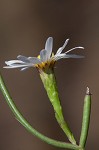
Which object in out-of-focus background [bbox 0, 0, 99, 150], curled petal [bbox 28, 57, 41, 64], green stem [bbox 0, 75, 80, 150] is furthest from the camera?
out-of-focus background [bbox 0, 0, 99, 150]

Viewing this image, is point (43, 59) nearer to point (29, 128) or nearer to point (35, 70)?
point (29, 128)

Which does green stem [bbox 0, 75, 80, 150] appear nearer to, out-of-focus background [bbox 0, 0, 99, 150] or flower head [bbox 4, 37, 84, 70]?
flower head [bbox 4, 37, 84, 70]

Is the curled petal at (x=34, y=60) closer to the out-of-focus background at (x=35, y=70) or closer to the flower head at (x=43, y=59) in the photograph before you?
the flower head at (x=43, y=59)

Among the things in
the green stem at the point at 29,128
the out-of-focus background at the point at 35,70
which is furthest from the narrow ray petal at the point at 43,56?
the out-of-focus background at the point at 35,70

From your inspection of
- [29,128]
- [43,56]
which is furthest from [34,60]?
[29,128]

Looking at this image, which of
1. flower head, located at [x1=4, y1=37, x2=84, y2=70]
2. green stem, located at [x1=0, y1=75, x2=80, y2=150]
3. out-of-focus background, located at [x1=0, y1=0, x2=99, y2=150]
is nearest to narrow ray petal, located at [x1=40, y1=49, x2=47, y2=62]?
flower head, located at [x1=4, y1=37, x2=84, y2=70]

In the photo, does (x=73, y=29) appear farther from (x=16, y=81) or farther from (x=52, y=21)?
(x=16, y=81)

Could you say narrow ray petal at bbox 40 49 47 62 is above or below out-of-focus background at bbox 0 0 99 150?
above
